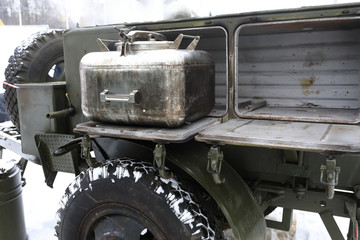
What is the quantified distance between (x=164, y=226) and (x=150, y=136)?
571mm

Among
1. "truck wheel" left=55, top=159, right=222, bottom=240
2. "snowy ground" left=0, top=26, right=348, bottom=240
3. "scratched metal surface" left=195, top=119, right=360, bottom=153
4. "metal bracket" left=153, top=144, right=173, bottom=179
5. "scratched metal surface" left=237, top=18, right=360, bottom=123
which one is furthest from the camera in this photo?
"snowy ground" left=0, top=26, right=348, bottom=240

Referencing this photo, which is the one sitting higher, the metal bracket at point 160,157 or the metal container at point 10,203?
the metal bracket at point 160,157

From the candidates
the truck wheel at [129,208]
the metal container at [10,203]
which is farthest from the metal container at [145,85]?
the metal container at [10,203]

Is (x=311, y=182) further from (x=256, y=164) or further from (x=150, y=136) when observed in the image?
(x=150, y=136)

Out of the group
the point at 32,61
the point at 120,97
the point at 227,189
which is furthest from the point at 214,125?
the point at 32,61

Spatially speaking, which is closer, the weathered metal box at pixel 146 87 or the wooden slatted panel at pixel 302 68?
the weathered metal box at pixel 146 87

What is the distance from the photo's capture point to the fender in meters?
2.10

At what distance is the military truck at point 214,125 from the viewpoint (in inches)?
77.4

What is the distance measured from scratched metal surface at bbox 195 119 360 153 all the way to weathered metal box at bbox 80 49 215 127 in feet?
0.74

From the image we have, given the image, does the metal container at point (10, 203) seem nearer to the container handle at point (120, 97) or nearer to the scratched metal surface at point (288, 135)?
the container handle at point (120, 97)

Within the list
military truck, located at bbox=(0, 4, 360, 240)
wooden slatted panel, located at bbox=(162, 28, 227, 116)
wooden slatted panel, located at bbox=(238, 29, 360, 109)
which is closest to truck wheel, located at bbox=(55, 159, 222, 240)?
military truck, located at bbox=(0, 4, 360, 240)

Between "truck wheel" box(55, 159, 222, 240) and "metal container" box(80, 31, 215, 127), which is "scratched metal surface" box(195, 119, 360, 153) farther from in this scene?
"truck wheel" box(55, 159, 222, 240)

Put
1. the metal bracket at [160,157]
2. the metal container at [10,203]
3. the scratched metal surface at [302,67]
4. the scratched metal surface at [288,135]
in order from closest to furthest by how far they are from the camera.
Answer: the scratched metal surface at [288,135], the metal bracket at [160,157], the scratched metal surface at [302,67], the metal container at [10,203]

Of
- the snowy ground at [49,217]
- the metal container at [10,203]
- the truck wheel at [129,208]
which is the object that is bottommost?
the snowy ground at [49,217]
